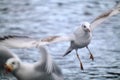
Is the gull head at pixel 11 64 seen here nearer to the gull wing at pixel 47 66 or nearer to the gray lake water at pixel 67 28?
the gull wing at pixel 47 66

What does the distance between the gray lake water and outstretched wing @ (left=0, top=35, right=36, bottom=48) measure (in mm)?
1070

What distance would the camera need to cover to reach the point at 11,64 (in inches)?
228

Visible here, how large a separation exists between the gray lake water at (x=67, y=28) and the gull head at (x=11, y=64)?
1.05 m

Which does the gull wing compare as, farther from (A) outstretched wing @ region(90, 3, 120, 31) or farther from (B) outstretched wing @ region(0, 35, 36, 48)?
(A) outstretched wing @ region(90, 3, 120, 31)

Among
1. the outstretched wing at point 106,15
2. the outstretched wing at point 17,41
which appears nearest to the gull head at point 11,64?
Answer: the outstretched wing at point 17,41

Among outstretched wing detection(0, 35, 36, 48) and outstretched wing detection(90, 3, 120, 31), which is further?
outstretched wing detection(90, 3, 120, 31)

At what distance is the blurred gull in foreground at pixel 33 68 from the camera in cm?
579

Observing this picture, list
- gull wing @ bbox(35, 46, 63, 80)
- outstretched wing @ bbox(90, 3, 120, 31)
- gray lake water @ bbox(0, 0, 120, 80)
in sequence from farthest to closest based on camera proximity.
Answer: gray lake water @ bbox(0, 0, 120, 80), outstretched wing @ bbox(90, 3, 120, 31), gull wing @ bbox(35, 46, 63, 80)

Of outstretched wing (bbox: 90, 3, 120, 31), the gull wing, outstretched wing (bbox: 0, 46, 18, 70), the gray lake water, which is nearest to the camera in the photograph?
the gull wing

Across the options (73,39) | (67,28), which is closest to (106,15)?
(73,39)

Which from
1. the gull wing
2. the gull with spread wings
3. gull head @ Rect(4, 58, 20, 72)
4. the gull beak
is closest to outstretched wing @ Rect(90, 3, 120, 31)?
the gull with spread wings

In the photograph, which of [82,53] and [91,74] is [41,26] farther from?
[91,74]

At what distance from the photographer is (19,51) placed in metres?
8.83

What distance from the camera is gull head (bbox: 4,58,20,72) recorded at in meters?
5.73
